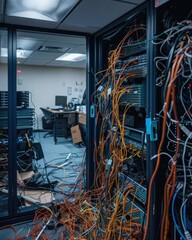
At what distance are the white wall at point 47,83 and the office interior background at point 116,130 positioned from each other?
14.4ft

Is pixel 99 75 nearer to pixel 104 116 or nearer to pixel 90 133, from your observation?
pixel 104 116

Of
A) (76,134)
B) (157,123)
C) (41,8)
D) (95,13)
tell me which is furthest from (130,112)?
(76,134)

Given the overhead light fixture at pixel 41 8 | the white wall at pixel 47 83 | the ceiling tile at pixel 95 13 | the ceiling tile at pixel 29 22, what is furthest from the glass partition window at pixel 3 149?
the white wall at pixel 47 83

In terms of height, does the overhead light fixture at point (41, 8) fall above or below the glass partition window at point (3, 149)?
above

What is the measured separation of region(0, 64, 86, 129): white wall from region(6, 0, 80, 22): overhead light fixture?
5742mm

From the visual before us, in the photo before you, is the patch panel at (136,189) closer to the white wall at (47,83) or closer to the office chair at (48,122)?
the office chair at (48,122)

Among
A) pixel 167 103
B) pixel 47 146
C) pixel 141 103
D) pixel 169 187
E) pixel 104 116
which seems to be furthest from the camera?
pixel 47 146

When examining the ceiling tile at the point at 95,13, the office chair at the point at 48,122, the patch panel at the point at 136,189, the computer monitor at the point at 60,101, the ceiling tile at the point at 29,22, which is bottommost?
the patch panel at the point at 136,189

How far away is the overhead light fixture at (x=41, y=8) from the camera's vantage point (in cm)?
171

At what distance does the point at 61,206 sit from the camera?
95.7 inches

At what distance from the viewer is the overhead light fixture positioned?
1.71 metres

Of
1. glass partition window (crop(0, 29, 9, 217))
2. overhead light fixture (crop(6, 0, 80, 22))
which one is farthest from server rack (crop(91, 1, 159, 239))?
glass partition window (crop(0, 29, 9, 217))

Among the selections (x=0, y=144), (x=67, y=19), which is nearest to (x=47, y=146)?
(x=0, y=144)

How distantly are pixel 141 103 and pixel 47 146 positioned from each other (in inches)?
168
